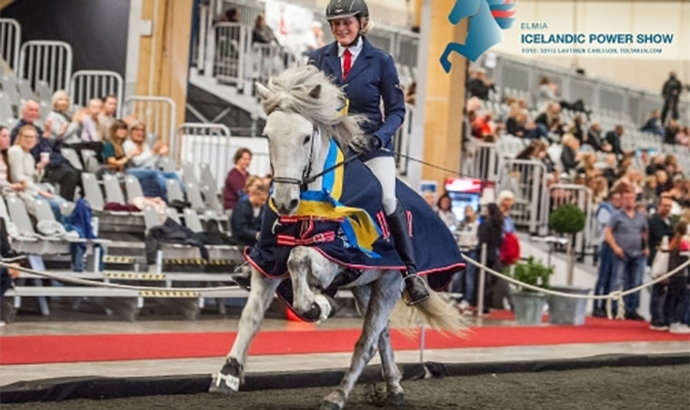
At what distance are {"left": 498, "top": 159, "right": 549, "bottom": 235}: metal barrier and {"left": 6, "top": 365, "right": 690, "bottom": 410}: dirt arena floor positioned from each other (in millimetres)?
8171

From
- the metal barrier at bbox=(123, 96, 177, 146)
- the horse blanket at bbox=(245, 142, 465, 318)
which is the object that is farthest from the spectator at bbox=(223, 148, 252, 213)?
the horse blanket at bbox=(245, 142, 465, 318)

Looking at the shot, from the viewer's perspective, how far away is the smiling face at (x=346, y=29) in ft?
23.1

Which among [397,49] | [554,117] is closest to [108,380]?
[397,49]

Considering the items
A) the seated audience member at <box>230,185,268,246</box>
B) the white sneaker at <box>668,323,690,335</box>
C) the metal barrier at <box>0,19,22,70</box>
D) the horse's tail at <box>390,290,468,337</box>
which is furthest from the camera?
the white sneaker at <box>668,323,690,335</box>

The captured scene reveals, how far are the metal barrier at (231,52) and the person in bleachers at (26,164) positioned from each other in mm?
5323

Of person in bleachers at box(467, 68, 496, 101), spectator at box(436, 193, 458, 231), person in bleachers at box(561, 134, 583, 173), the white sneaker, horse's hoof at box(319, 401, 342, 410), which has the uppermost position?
person in bleachers at box(467, 68, 496, 101)

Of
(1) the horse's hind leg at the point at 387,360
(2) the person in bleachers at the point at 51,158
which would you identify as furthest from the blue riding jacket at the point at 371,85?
(2) the person in bleachers at the point at 51,158

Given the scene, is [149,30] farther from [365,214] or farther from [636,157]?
[636,157]

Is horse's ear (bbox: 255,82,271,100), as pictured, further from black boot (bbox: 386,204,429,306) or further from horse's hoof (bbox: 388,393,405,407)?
horse's hoof (bbox: 388,393,405,407)

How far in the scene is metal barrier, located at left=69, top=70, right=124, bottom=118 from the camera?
14.6m

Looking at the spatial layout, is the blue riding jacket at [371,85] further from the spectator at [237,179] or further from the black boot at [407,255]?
the spectator at [237,179]

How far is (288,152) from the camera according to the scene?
20.5 feet

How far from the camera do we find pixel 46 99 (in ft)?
49.2

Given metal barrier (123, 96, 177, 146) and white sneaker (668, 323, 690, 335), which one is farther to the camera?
white sneaker (668, 323, 690, 335)
